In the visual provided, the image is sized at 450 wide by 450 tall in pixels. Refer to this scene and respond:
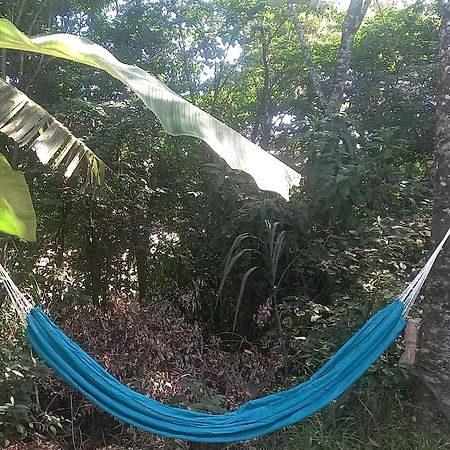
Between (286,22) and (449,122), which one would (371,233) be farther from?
(286,22)

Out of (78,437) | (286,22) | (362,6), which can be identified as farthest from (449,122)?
(286,22)

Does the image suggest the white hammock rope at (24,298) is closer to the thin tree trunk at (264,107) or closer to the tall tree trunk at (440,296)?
the tall tree trunk at (440,296)

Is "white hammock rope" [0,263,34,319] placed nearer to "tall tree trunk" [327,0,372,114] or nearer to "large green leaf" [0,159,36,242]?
"large green leaf" [0,159,36,242]

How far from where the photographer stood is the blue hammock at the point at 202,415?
1.71m

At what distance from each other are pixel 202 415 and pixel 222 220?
5.87ft

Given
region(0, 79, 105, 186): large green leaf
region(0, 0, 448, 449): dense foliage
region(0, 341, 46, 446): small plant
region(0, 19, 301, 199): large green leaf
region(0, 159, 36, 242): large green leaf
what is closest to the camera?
region(0, 19, 301, 199): large green leaf

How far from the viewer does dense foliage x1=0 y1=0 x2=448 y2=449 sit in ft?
8.30

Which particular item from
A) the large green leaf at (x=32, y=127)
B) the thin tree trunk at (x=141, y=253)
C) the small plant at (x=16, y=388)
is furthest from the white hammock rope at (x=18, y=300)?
the thin tree trunk at (x=141, y=253)

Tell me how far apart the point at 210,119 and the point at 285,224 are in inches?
63.8

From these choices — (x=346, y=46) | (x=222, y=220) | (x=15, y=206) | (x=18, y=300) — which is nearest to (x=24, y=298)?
(x=18, y=300)

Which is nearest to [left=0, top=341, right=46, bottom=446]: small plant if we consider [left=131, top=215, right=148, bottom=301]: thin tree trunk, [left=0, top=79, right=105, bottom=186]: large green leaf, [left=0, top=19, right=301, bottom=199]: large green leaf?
[left=0, top=79, right=105, bottom=186]: large green leaf

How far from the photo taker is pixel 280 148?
3.69m

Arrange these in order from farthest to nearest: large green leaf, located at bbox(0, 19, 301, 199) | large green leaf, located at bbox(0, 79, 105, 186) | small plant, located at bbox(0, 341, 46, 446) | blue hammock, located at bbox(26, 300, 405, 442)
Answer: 1. small plant, located at bbox(0, 341, 46, 446)
2. large green leaf, located at bbox(0, 79, 105, 186)
3. blue hammock, located at bbox(26, 300, 405, 442)
4. large green leaf, located at bbox(0, 19, 301, 199)

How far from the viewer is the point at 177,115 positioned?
4.51 feet
